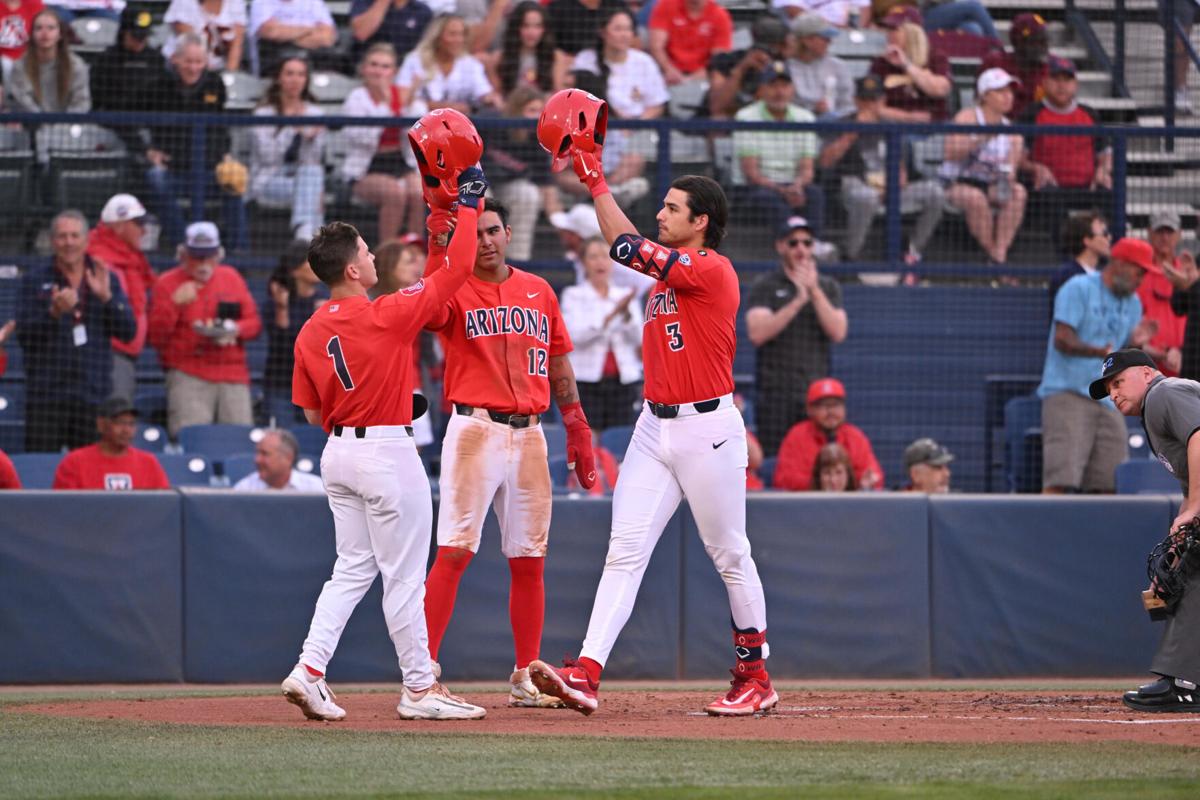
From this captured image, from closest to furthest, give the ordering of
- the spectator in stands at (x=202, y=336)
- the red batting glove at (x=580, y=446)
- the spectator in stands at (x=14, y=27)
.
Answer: the red batting glove at (x=580, y=446)
the spectator in stands at (x=202, y=336)
the spectator in stands at (x=14, y=27)

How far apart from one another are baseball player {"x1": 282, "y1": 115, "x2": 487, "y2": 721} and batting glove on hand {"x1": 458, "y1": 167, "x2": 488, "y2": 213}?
0.03 ft

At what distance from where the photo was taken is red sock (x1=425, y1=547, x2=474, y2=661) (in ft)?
23.8

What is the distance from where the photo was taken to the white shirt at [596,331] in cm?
1145

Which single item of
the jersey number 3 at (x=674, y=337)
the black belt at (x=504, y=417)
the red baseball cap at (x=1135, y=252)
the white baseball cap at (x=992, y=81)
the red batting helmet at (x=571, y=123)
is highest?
the white baseball cap at (x=992, y=81)

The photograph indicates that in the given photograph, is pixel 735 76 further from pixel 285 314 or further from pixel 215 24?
pixel 285 314

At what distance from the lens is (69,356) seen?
11.0 meters

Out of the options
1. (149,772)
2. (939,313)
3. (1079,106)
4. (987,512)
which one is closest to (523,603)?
(149,772)

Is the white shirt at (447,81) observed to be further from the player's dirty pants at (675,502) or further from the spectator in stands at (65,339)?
the player's dirty pants at (675,502)

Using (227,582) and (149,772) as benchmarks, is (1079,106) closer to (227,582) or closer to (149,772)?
(227,582)

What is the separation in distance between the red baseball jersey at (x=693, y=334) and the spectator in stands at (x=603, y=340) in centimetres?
430

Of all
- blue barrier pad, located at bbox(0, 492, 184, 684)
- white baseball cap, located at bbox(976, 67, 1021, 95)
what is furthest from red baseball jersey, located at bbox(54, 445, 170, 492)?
white baseball cap, located at bbox(976, 67, 1021, 95)

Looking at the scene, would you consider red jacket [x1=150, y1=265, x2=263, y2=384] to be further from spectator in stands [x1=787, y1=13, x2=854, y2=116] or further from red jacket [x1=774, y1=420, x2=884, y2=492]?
spectator in stands [x1=787, y1=13, x2=854, y2=116]

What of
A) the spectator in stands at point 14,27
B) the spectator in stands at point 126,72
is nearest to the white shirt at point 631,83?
the spectator in stands at point 126,72

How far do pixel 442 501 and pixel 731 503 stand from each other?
4.14ft
